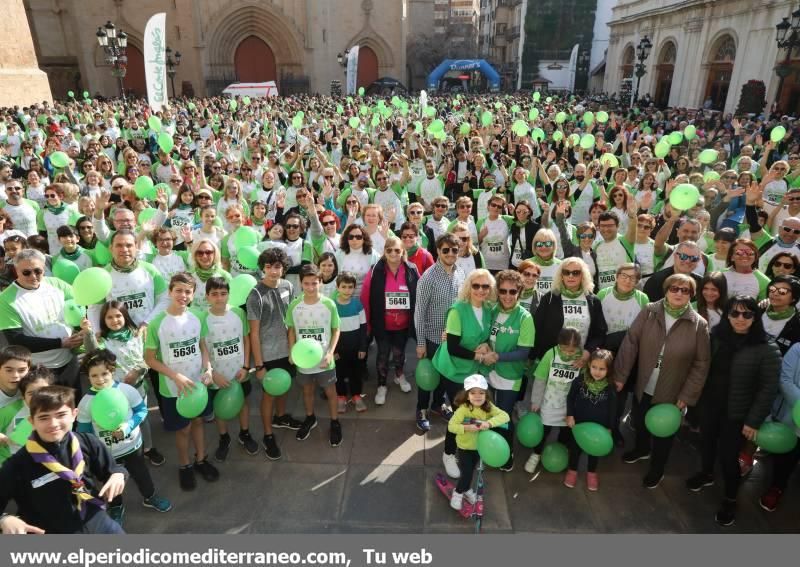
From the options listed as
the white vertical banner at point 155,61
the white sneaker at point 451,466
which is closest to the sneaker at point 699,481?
the white sneaker at point 451,466

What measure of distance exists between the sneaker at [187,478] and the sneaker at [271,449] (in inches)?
23.3

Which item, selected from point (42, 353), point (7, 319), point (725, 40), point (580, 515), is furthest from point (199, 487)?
point (725, 40)

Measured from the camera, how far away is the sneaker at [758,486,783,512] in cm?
356

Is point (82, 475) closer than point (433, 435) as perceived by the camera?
Yes

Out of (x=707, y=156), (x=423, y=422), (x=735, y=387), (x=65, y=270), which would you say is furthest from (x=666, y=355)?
(x=707, y=156)

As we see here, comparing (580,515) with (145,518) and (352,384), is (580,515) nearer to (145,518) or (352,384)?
(352,384)

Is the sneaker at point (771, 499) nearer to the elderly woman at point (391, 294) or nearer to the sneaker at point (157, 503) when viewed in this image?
the elderly woman at point (391, 294)

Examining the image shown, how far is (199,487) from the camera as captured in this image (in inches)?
147

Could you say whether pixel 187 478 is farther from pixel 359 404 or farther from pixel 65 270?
pixel 65 270

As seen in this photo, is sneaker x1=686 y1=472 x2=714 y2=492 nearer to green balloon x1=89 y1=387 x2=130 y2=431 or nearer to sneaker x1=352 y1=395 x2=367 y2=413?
sneaker x1=352 y1=395 x2=367 y2=413

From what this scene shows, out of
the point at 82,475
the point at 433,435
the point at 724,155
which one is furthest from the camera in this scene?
the point at 724,155

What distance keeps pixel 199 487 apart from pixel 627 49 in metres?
36.0

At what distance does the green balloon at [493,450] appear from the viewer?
126 inches

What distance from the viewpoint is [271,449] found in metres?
4.06
